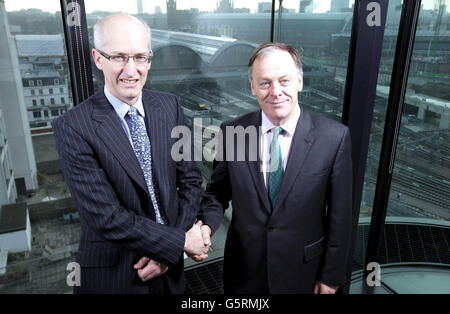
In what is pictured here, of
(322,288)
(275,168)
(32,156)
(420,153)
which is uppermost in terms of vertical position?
(275,168)

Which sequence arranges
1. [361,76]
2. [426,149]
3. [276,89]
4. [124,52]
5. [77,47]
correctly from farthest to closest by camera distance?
[426,149] → [361,76] → [77,47] → [276,89] → [124,52]

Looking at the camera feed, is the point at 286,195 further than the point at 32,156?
No

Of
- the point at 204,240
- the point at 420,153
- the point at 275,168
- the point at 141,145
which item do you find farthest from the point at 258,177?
the point at 420,153

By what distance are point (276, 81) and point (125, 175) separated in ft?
2.25

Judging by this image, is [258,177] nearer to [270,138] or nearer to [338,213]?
[270,138]

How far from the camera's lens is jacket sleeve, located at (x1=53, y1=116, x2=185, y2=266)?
1.24m

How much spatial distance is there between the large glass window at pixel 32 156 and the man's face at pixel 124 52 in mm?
671

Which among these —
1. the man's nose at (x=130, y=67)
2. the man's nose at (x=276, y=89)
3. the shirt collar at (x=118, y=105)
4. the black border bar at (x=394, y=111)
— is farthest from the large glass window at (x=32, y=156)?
the black border bar at (x=394, y=111)

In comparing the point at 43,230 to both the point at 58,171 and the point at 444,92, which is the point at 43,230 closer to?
the point at 58,171

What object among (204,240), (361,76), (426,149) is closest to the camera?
(204,240)

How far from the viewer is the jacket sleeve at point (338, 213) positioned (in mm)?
1508

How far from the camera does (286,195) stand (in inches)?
58.2
